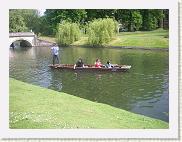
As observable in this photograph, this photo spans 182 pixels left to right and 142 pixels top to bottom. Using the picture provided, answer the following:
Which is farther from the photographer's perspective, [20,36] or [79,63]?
[79,63]

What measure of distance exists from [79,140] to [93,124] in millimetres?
451

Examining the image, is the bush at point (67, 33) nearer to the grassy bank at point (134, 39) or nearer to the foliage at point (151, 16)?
the grassy bank at point (134, 39)

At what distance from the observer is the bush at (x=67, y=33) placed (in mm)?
11414

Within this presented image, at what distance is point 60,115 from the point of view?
817 centimetres

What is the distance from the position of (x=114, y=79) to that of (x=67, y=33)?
2.50m

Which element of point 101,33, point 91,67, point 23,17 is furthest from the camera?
point 101,33

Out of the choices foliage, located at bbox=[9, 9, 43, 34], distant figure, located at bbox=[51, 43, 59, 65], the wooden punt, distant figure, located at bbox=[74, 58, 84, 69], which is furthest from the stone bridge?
distant figure, located at bbox=[74, 58, 84, 69]

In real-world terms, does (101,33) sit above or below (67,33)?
above

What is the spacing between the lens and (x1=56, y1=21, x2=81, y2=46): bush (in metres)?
Answer: 11.4

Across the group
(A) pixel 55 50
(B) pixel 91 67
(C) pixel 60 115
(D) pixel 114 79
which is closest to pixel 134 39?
(D) pixel 114 79

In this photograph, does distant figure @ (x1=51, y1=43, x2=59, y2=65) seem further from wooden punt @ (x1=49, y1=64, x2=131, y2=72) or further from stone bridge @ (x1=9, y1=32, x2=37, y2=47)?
stone bridge @ (x1=9, y1=32, x2=37, y2=47)

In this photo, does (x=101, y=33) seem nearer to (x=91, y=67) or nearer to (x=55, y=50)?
(x=91, y=67)

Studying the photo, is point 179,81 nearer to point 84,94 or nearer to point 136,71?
point 84,94
